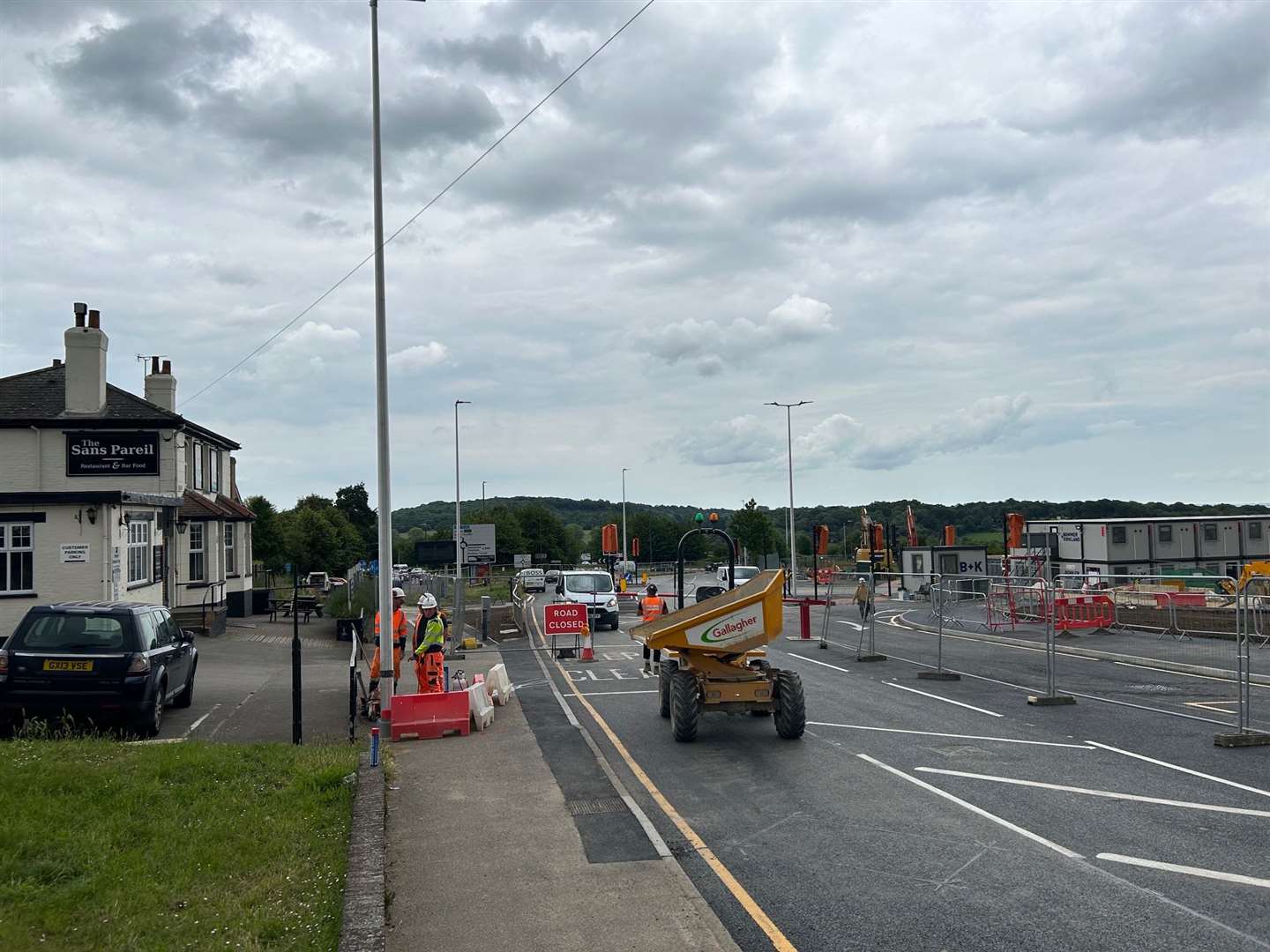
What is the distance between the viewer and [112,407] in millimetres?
26922

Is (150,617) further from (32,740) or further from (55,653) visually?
(32,740)

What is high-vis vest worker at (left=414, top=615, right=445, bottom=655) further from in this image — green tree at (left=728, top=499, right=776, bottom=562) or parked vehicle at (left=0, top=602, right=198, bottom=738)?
green tree at (left=728, top=499, right=776, bottom=562)

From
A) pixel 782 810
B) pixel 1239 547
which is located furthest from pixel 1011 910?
pixel 1239 547

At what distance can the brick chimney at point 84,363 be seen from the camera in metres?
25.9

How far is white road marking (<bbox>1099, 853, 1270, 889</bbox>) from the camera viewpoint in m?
7.21

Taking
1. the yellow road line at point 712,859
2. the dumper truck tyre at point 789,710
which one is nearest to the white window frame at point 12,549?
the yellow road line at point 712,859

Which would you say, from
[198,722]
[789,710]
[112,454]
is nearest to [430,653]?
[198,722]

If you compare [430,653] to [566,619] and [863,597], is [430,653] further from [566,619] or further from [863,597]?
[863,597]

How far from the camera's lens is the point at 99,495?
882 inches

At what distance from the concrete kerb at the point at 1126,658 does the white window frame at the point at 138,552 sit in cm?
2100

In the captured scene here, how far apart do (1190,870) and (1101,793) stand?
2.51 metres

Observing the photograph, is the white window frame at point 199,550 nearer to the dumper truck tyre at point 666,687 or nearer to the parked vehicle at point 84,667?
the parked vehicle at point 84,667

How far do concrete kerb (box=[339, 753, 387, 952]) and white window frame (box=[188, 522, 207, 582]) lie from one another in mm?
25141

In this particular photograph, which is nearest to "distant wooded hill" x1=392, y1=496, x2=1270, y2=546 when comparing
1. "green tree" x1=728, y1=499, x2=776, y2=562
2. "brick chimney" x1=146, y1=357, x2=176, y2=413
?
"green tree" x1=728, y1=499, x2=776, y2=562
